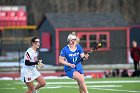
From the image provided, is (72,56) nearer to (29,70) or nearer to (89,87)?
(29,70)

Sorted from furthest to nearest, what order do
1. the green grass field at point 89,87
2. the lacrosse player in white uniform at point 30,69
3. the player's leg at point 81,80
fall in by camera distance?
the green grass field at point 89,87 < the lacrosse player in white uniform at point 30,69 < the player's leg at point 81,80

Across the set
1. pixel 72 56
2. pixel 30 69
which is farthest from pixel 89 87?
pixel 30 69

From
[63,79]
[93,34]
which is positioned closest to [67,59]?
[63,79]

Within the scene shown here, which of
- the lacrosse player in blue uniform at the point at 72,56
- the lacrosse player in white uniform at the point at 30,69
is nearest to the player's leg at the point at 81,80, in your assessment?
the lacrosse player in blue uniform at the point at 72,56

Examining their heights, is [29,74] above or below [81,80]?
above

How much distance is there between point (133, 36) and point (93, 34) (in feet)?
35.7

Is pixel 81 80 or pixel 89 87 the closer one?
pixel 81 80

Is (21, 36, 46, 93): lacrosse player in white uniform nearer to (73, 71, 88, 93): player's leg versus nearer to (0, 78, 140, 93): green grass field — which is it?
(73, 71, 88, 93): player's leg

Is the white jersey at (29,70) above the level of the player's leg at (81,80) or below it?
above

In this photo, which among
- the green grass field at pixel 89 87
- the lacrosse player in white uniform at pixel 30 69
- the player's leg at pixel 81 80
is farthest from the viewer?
the green grass field at pixel 89 87

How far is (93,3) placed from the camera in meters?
62.6

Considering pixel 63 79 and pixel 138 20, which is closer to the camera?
pixel 63 79

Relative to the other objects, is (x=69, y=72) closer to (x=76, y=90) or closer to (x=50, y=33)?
(x=76, y=90)

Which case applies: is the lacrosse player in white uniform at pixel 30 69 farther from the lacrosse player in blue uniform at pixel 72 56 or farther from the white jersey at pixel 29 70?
the lacrosse player in blue uniform at pixel 72 56
